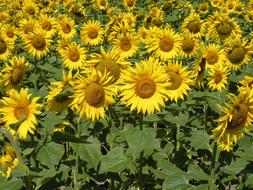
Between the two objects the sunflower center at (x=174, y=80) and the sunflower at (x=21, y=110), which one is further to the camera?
the sunflower center at (x=174, y=80)

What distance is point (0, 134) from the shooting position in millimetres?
3340

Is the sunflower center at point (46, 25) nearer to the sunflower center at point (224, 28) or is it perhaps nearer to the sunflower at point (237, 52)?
the sunflower center at point (224, 28)

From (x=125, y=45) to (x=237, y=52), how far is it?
5.43 feet

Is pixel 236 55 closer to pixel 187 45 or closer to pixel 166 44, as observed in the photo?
pixel 187 45

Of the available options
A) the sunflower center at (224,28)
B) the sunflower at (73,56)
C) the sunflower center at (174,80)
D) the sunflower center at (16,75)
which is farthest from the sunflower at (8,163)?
the sunflower center at (224,28)

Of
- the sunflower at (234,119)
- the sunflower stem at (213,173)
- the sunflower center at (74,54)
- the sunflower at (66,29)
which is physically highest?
the sunflower at (66,29)

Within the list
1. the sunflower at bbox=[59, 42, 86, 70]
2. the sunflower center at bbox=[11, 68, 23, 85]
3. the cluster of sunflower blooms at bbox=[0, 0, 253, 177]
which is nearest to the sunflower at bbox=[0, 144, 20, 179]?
the cluster of sunflower blooms at bbox=[0, 0, 253, 177]

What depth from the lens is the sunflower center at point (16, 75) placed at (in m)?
4.56

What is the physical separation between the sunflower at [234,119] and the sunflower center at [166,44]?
8.43 ft

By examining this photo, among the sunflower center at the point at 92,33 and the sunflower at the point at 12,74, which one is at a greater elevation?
the sunflower center at the point at 92,33

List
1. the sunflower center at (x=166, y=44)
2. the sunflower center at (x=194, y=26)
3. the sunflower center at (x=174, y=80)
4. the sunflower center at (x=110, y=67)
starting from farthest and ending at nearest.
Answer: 1. the sunflower center at (x=194, y=26)
2. the sunflower center at (x=166, y=44)
3. the sunflower center at (x=174, y=80)
4. the sunflower center at (x=110, y=67)

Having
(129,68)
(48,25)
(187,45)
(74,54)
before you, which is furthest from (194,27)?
(129,68)

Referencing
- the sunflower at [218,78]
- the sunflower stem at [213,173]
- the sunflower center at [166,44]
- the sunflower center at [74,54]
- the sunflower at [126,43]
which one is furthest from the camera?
the sunflower center at [74,54]

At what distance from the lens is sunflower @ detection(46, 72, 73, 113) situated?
12.4 ft
